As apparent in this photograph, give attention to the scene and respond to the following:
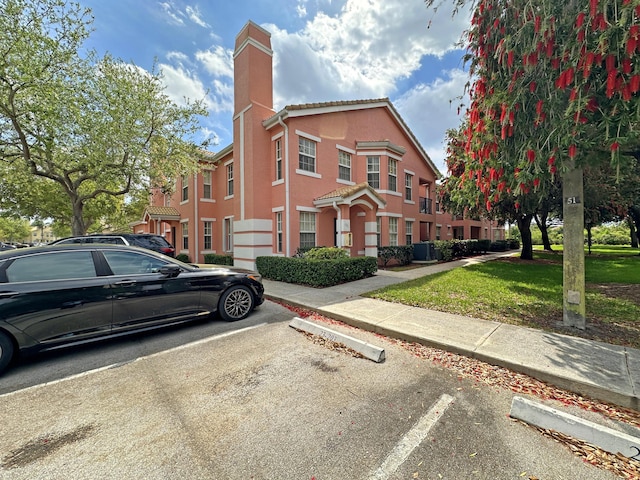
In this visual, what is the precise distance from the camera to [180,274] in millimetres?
4793

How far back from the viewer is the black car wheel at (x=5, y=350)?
11.0 feet

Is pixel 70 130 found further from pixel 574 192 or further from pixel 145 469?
pixel 574 192

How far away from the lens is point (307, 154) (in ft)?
39.4

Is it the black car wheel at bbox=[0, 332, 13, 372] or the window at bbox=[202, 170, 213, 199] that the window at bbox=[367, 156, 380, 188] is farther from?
the black car wheel at bbox=[0, 332, 13, 372]

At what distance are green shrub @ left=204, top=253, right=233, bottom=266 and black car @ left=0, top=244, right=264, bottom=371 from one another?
906 centimetres

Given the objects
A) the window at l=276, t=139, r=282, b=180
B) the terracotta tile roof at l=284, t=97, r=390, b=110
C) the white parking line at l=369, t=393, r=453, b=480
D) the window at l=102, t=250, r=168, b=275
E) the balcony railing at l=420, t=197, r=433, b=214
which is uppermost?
the terracotta tile roof at l=284, t=97, r=390, b=110

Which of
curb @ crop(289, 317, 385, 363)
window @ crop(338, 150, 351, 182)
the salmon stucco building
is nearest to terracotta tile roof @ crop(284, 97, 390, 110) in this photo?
the salmon stucco building

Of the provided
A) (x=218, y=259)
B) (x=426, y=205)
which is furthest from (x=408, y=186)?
(x=218, y=259)

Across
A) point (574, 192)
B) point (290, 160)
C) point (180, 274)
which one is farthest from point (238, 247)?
point (574, 192)

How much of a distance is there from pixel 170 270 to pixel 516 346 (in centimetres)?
561

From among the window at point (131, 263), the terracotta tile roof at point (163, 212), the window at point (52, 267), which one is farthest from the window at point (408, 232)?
the window at point (52, 267)

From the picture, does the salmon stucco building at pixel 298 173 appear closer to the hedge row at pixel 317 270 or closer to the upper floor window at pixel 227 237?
the upper floor window at pixel 227 237

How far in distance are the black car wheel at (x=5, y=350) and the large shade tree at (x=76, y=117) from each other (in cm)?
972

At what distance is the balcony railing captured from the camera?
1891 centimetres
